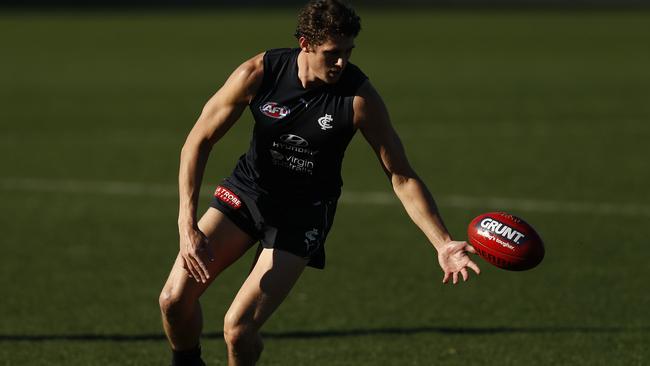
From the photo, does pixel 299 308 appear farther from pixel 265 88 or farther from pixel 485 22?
pixel 485 22

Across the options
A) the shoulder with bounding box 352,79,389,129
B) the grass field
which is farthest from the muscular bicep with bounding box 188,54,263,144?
the grass field

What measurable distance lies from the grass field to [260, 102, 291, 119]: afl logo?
86.5 inches

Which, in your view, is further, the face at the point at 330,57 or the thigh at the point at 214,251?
the thigh at the point at 214,251

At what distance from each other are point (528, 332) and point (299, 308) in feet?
6.63

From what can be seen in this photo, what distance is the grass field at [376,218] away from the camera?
31.6 feet

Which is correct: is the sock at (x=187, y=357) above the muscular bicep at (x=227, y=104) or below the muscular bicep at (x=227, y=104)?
below

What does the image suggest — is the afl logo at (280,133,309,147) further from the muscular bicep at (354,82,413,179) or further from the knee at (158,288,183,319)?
the knee at (158,288,183,319)

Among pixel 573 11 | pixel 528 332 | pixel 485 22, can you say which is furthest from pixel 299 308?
pixel 573 11

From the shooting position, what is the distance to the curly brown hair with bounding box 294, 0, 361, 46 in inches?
281

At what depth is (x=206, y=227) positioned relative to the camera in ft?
25.2

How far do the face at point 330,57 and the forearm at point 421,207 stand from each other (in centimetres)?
73

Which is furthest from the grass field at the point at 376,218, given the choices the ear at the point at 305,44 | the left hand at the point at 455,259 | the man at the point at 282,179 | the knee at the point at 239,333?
the ear at the point at 305,44

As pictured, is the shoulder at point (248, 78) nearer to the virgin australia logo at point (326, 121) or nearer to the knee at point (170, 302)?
the virgin australia logo at point (326, 121)

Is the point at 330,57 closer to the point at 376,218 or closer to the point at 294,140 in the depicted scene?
the point at 294,140
